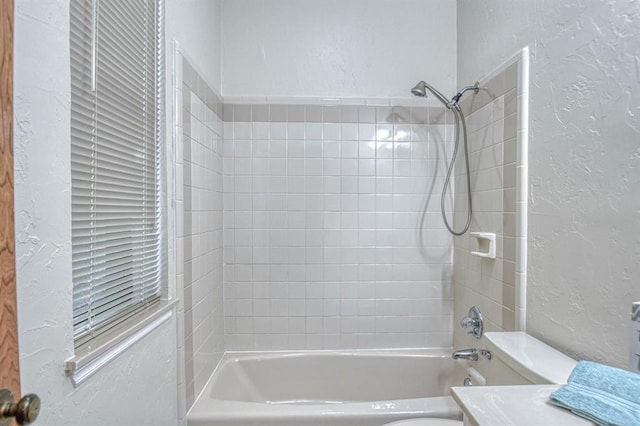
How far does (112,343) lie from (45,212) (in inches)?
15.6

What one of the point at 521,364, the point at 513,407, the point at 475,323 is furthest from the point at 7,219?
the point at 475,323

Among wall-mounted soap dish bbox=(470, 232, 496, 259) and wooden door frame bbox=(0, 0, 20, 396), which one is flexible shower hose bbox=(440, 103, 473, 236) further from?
wooden door frame bbox=(0, 0, 20, 396)

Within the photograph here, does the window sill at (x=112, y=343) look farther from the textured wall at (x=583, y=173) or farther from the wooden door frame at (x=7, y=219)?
the textured wall at (x=583, y=173)

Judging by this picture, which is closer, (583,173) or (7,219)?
(7,219)

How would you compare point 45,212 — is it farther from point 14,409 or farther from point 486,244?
point 486,244

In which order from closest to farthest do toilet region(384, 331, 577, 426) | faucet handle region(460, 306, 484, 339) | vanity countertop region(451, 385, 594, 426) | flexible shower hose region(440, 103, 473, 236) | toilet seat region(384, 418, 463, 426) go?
1. vanity countertop region(451, 385, 594, 426)
2. toilet region(384, 331, 577, 426)
3. toilet seat region(384, 418, 463, 426)
4. faucet handle region(460, 306, 484, 339)
5. flexible shower hose region(440, 103, 473, 236)

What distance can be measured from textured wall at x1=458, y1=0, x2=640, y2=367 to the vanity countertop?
11.9 inches

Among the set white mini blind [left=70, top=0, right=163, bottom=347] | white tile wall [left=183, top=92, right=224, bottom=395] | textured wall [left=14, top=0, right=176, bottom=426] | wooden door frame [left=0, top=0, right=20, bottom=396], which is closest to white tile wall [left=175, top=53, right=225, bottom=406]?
white tile wall [left=183, top=92, right=224, bottom=395]

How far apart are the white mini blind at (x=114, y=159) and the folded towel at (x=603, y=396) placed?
112cm

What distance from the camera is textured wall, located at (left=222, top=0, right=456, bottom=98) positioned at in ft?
6.77

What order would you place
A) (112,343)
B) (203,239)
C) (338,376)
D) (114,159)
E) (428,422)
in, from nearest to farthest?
1. (112,343)
2. (114,159)
3. (428,422)
4. (203,239)
5. (338,376)

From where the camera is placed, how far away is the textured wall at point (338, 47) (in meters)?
2.06

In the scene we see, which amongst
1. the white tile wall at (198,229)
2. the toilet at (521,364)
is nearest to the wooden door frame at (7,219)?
the white tile wall at (198,229)

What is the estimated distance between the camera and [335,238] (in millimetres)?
2082
